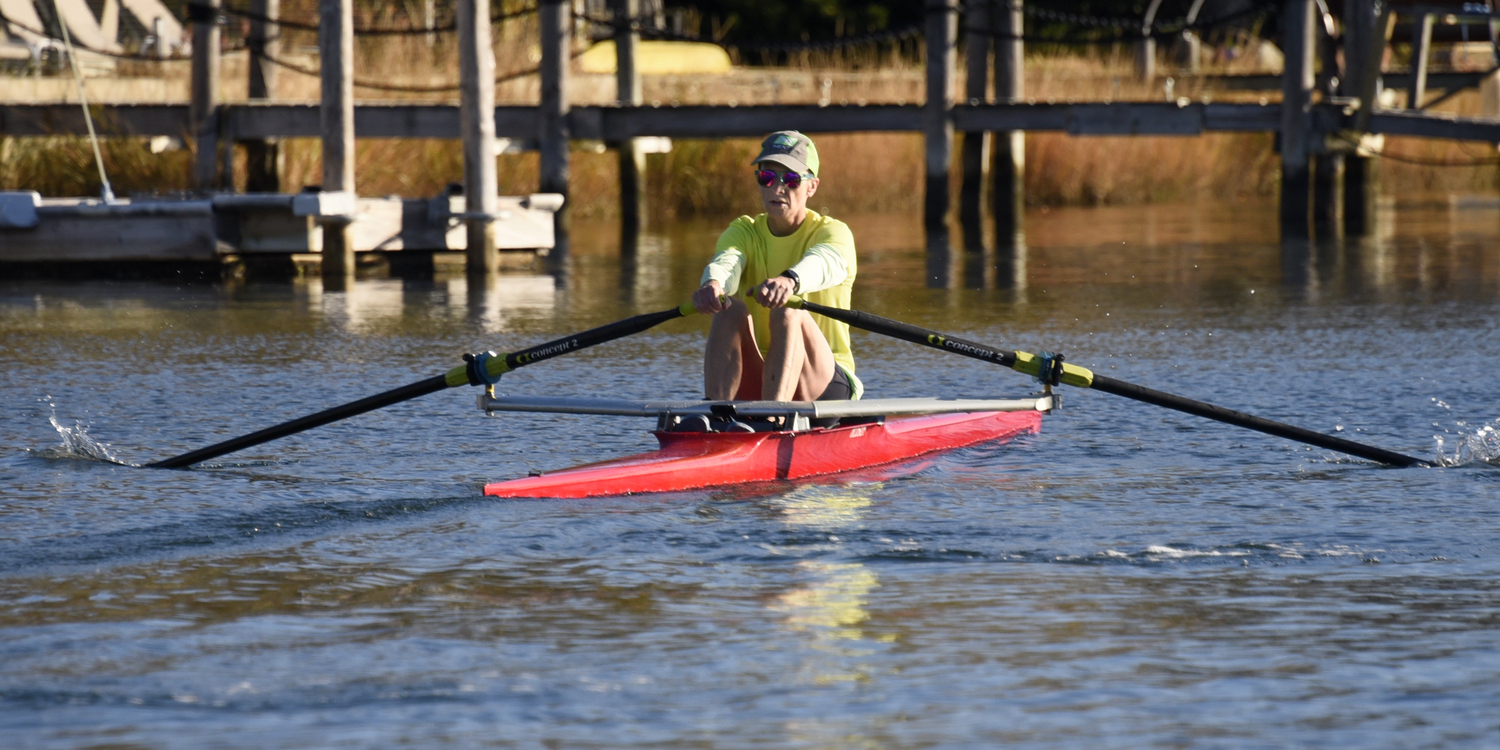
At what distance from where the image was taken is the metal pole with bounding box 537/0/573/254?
16.3m

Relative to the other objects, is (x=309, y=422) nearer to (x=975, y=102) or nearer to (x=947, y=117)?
(x=947, y=117)

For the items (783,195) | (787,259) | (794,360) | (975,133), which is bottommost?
(794,360)

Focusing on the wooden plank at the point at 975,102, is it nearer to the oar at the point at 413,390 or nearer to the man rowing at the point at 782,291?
the man rowing at the point at 782,291

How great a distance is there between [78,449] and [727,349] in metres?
2.33

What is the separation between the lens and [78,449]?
6.66m

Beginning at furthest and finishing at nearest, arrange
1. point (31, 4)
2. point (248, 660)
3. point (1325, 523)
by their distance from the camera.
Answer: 1. point (31, 4)
2. point (1325, 523)
3. point (248, 660)

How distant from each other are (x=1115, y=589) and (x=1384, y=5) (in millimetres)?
12344

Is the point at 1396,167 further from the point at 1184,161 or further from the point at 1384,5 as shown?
the point at 1384,5

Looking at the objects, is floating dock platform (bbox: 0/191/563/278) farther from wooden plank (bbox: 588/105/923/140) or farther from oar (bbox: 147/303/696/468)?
oar (bbox: 147/303/696/468)

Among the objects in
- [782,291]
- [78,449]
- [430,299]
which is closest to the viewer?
[782,291]

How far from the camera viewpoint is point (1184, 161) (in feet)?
73.0

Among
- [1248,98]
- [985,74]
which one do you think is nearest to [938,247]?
[985,74]

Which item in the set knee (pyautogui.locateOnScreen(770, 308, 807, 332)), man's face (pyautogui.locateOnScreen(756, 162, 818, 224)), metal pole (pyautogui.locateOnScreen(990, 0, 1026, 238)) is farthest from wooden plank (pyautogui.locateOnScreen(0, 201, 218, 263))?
knee (pyautogui.locateOnScreen(770, 308, 807, 332))

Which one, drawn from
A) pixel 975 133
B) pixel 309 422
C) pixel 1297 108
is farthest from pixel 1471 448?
pixel 975 133
